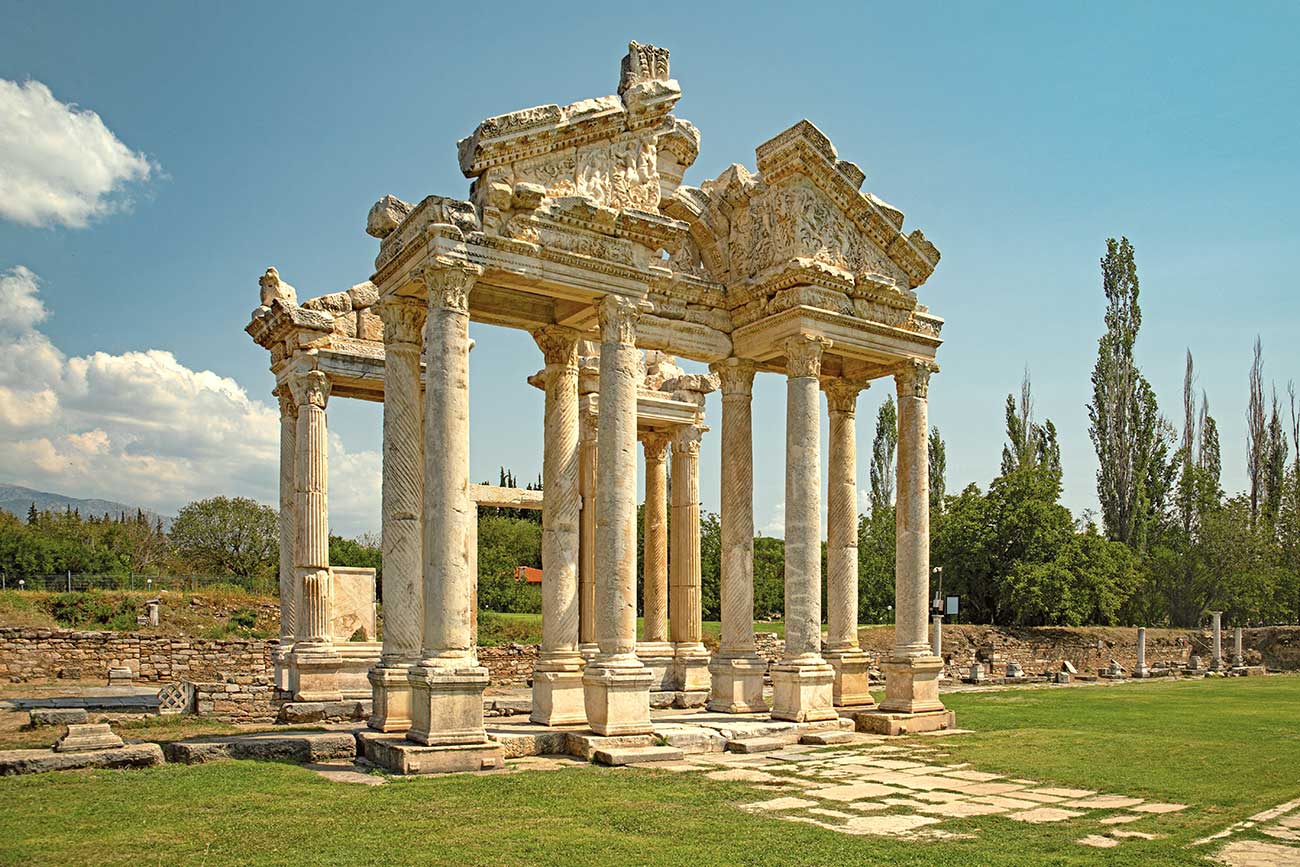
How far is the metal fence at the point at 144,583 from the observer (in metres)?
39.8

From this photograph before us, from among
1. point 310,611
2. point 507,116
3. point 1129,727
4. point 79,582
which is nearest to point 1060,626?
point 1129,727

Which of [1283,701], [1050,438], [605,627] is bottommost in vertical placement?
[1283,701]

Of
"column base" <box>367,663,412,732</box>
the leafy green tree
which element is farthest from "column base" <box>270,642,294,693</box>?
the leafy green tree

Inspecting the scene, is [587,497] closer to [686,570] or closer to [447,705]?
[686,570]

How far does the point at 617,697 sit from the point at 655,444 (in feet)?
31.9

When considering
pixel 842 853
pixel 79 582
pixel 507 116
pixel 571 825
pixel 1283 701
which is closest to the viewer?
pixel 842 853

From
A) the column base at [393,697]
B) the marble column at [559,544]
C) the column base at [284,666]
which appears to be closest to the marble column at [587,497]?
the marble column at [559,544]

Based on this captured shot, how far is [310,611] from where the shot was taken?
62.0 ft

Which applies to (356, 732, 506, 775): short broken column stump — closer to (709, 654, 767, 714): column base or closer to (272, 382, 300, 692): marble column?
(709, 654, 767, 714): column base

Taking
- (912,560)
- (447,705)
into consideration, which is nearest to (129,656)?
(447,705)

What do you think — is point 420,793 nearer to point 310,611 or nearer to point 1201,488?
point 310,611

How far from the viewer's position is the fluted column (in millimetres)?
19737

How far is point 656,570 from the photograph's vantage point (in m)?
22.1

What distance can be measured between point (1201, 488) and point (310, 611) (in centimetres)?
4904
